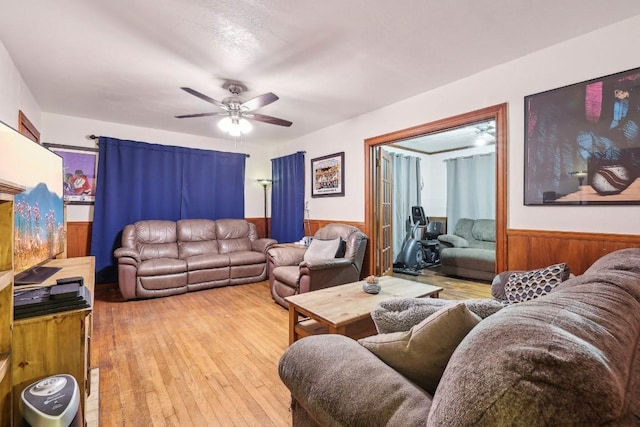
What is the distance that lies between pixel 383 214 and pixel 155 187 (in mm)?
3540

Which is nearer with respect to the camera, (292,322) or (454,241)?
(292,322)

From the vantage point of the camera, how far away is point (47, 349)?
4.06 feet

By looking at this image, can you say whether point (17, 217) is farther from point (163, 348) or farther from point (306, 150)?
point (306, 150)

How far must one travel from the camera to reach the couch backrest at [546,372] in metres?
0.45

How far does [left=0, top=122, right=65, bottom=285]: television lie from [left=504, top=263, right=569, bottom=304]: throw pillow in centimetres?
287

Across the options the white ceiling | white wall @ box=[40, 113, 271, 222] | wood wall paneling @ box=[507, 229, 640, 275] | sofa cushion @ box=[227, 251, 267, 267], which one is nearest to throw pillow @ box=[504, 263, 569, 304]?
wood wall paneling @ box=[507, 229, 640, 275]

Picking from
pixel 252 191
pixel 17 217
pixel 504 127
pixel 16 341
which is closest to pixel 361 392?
pixel 16 341

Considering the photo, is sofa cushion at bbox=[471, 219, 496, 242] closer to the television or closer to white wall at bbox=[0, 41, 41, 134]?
the television

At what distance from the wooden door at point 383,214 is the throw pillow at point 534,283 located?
1.88m

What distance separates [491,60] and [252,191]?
14.3 feet

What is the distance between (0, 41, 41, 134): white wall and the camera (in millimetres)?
2291

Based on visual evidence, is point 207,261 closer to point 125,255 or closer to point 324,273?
point 125,255

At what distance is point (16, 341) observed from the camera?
117 cm

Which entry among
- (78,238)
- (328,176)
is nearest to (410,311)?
(328,176)
